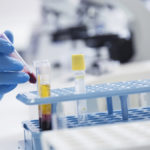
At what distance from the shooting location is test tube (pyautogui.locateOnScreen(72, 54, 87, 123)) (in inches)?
37.7

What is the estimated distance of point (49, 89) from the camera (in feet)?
3.21

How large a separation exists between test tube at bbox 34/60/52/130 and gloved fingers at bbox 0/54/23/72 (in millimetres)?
337

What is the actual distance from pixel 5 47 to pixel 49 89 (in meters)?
0.43

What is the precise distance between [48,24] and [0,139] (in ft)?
6.42

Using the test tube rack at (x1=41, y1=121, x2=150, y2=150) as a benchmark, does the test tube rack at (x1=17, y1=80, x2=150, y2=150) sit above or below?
above

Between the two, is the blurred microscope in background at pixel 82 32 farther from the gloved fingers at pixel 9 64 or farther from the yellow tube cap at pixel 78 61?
the yellow tube cap at pixel 78 61

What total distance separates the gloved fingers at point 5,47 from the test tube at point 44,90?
36cm

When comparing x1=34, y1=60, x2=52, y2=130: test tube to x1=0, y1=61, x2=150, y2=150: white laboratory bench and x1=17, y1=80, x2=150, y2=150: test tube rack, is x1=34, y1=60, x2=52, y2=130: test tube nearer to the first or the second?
x1=17, y1=80, x2=150, y2=150: test tube rack

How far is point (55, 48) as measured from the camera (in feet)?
11.9

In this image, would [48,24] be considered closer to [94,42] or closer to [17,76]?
[94,42]

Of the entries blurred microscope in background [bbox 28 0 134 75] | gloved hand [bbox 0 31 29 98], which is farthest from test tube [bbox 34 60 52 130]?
blurred microscope in background [bbox 28 0 134 75]

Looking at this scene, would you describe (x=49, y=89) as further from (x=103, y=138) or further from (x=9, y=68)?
(x=9, y=68)

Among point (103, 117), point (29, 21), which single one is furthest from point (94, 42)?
point (103, 117)

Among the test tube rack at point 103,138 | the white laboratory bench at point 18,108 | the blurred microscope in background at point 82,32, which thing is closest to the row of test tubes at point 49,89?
the test tube rack at point 103,138
